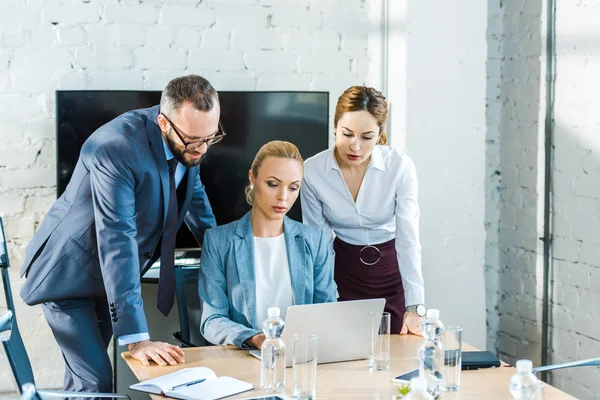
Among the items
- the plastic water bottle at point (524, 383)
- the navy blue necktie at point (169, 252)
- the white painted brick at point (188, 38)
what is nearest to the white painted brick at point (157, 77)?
the white painted brick at point (188, 38)

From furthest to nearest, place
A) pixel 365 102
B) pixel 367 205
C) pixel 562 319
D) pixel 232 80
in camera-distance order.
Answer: pixel 232 80, pixel 562 319, pixel 367 205, pixel 365 102

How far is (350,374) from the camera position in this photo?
212 centimetres

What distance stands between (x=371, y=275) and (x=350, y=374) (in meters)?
0.84

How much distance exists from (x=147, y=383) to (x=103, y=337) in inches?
31.5

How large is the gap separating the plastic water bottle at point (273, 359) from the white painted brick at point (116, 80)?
5.98 ft

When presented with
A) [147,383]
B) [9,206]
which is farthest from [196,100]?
[9,206]

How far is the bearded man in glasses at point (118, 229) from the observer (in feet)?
7.60

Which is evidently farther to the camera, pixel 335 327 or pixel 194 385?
pixel 335 327

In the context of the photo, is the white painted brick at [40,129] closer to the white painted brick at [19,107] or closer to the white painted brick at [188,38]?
the white painted brick at [19,107]

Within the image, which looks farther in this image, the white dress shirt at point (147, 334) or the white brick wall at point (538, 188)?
the white brick wall at point (538, 188)

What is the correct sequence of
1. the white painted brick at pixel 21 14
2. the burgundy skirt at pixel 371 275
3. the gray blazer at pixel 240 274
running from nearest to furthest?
the gray blazer at pixel 240 274 → the burgundy skirt at pixel 371 275 → the white painted brick at pixel 21 14

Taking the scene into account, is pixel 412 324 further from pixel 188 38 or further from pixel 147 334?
pixel 188 38

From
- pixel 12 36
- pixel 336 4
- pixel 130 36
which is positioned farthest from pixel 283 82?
pixel 12 36

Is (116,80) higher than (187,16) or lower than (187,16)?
lower
